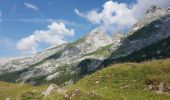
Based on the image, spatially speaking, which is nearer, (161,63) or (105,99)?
(105,99)

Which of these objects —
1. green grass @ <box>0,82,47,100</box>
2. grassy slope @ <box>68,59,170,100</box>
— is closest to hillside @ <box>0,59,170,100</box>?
grassy slope @ <box>68,59,170,100</box>

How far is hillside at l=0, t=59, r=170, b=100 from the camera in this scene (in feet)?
160

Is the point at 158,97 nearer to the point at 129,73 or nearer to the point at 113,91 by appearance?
the point at 113,91

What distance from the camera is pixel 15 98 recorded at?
61969 mm

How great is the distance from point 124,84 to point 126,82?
0.87 meters

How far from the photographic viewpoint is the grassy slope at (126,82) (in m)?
49.3

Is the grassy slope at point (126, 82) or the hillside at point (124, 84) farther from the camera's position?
the grassy slope at point (126, 82)

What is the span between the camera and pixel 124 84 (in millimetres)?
55594

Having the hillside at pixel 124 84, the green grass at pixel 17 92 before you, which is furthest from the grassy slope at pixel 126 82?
the green grass at pixel 17 92

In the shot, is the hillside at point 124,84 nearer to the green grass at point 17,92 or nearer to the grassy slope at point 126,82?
the grassy slope at point 126,82

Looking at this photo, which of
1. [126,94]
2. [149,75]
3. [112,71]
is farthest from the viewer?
[112,71]

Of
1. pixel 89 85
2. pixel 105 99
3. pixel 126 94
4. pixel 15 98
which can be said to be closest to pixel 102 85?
pixel 89 85

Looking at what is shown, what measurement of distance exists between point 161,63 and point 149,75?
659 cm

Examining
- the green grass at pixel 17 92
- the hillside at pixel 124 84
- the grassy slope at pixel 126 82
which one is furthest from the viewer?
the green grass at pixel 17 92
